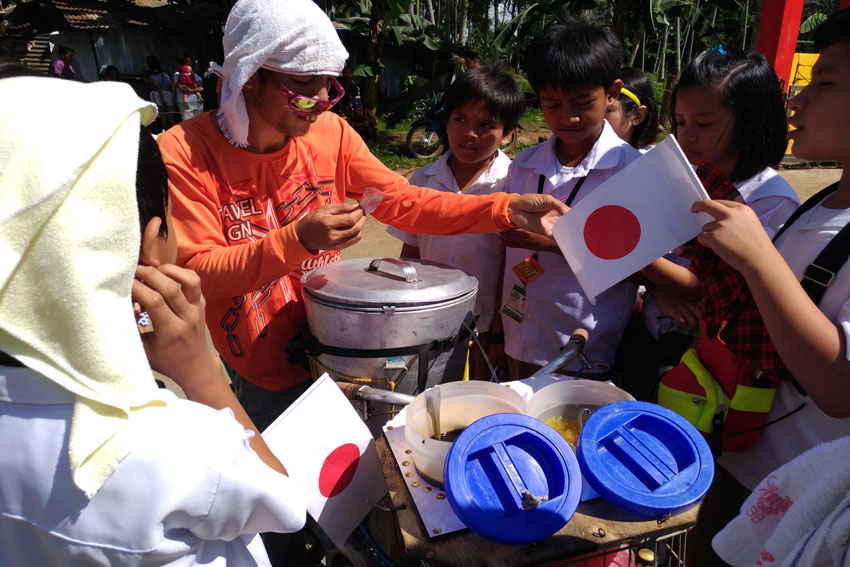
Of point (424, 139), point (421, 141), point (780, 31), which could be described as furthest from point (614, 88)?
point (421, 141)

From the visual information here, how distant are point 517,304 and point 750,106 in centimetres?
102

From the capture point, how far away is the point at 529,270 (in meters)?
2.00

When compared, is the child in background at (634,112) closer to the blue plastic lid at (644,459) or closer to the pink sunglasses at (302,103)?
the pink sunglasses at (302,103)

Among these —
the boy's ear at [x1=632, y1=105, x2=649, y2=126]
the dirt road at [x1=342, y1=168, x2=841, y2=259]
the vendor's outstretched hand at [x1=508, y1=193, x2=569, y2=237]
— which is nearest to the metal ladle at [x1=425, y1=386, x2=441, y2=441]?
the vendor's outstretched hand at [x1=508, y1=193, x2=569, y2=237]

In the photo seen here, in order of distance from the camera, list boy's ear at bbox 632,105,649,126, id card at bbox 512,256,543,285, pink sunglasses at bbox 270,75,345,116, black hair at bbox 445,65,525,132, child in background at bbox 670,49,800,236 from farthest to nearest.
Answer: boy's ear at bbox 632,105,649,126
black hair at bbox 445,65,525,132
id card at bbox 512,256,543,285
child in background at bbox 670,49,800,236
pink sunglasses at bbox 270,75,345,116

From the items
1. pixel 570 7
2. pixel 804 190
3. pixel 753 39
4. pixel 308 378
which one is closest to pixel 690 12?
pixel 570 7

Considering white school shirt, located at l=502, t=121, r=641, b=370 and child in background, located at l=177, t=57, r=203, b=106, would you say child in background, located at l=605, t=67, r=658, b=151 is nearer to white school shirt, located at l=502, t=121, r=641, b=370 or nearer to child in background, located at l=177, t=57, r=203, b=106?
white school shirt, located at l=502, t=121, r=641, b=370

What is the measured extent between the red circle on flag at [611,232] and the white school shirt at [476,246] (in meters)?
0.79

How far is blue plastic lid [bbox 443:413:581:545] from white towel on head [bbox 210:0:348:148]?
3.69ft

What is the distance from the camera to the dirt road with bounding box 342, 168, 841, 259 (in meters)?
5.61

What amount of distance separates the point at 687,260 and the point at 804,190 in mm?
8048

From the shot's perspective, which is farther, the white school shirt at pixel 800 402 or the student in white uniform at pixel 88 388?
the white school shirt at pixel 800 402

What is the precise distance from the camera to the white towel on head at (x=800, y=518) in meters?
0.86

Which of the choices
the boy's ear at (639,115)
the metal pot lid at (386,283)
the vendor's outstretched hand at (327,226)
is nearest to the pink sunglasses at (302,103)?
the vendor's outstretched hand at (327,226)
